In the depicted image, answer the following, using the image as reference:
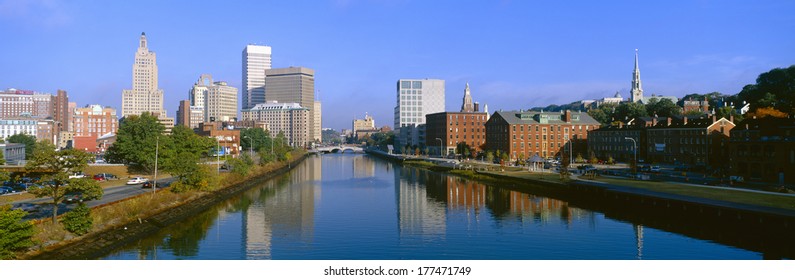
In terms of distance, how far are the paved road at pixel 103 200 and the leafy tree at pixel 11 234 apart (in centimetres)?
1030

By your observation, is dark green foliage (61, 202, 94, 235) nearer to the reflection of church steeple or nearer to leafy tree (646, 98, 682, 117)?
the reflection of church steeple

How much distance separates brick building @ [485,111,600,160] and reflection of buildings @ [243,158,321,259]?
5703 cm

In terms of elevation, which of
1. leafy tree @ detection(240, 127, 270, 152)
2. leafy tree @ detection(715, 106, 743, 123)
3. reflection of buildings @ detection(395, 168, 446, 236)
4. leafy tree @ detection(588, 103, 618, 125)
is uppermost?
leafy tree @ detection(588, 103, 618, 125)

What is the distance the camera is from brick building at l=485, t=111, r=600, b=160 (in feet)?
405

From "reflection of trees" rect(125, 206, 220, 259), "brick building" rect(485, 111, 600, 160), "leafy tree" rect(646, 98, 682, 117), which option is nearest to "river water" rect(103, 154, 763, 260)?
"reflection of trees" rect(125, 206, 220, 259)

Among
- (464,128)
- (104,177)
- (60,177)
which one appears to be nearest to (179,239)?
(60,177)

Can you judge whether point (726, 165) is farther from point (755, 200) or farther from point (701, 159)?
point (755, 200)

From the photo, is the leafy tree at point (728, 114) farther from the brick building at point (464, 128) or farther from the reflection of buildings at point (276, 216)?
the reflection of buildings at point (276, 216)

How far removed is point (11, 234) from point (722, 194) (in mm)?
49695

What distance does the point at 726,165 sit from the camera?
7694 cm

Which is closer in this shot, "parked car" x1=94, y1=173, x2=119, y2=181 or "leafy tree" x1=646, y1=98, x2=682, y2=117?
"parked car" x1=94, y1=173, x2=119, y2=181

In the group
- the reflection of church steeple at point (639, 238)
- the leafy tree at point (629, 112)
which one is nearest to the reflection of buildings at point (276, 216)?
the reflection of church steeple at point (639, 238)

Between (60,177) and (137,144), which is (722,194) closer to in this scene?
(60,177)
